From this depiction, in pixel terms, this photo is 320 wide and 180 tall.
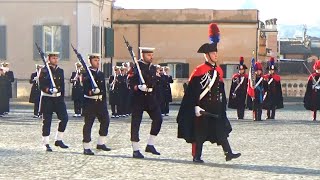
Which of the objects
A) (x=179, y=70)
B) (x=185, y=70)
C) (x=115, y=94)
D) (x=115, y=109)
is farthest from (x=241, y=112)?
(x=179, y=70)

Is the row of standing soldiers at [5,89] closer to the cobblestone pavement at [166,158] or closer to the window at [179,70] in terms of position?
the cobblestone pavement at [166,158]

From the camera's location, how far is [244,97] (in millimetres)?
24344

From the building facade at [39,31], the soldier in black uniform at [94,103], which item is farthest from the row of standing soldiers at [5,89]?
the soldier in black uniform at [94,103]

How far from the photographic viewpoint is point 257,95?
24.2m

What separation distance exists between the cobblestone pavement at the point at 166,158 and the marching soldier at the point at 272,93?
13.2 ft

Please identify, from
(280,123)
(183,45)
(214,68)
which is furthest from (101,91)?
(183,45)

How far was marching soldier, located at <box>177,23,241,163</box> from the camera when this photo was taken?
43.6ft

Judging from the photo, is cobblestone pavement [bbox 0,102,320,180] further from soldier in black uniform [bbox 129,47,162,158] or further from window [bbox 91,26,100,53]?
window [bbox 91,26,100,53]

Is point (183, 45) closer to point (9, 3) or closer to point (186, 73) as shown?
point (186, 73)

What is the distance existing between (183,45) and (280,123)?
20.4 meters

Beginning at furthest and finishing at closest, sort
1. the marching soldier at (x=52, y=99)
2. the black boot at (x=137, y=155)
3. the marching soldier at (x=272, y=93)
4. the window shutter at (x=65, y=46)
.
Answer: the window shutter at (x=65, y=46) < the marching soldier at (x=272, y=93) < the marching soldier at (x=52, y=99) < the black boot at (x=137, y=155)

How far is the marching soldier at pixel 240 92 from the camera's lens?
2438cm

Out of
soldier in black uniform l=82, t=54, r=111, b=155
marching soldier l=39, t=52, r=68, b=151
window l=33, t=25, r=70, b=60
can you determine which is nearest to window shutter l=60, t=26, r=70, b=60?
window l=33, t=25, r=70, b=60

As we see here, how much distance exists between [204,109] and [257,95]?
1096 centimetres
